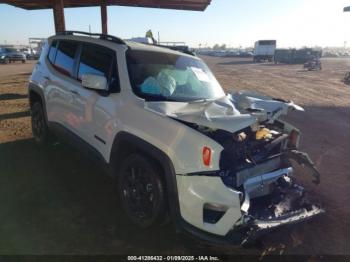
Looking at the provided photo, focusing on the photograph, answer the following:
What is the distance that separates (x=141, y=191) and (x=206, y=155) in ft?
3.36

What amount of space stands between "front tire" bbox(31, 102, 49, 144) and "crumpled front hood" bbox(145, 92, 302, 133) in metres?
3.26

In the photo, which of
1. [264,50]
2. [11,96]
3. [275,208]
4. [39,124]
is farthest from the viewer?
[264,50]

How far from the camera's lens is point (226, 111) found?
3.58 meters

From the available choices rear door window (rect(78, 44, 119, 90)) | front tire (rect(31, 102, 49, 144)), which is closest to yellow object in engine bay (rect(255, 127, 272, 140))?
rear door window (rect(78, 44, 119, 90))

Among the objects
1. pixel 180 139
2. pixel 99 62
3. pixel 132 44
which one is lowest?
pixel 180 139

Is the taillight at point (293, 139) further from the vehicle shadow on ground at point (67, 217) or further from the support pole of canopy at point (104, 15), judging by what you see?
the support pole of canopy at point (104, 15)

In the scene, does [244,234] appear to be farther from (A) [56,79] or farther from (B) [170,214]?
(A) [56,79]

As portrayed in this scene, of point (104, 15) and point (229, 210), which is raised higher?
point (104, 15)

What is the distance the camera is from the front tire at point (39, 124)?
6.16m

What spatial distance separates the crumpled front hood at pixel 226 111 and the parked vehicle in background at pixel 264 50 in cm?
5288

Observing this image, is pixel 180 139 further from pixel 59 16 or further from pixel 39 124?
pixel 59 16

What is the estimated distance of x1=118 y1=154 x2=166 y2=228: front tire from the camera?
135 inches

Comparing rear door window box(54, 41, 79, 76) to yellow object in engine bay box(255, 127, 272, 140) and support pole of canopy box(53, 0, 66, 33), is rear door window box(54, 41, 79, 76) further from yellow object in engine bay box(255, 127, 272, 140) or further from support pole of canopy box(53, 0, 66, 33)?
support pole of canopy box(53, 0, 66, 33)

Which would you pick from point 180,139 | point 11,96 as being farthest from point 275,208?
point 11,96
